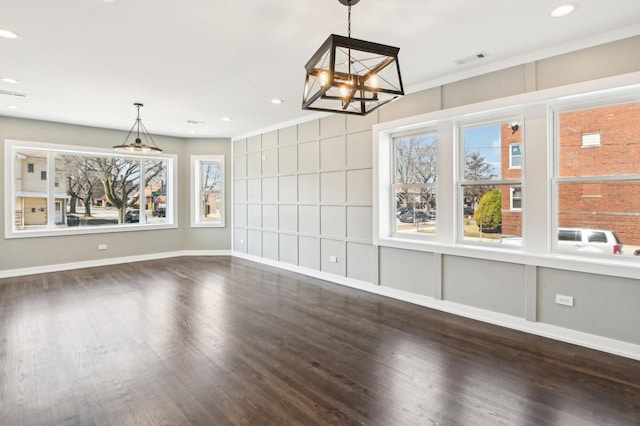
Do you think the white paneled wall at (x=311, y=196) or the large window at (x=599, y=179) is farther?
the white paneled wall at (x=311, y=196)

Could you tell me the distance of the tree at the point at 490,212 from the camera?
3838 millimetres

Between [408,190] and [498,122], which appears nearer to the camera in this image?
[498,122]

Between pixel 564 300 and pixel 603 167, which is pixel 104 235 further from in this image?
pixel 603 167

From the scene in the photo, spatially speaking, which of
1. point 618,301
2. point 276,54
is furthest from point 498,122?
point 276,54

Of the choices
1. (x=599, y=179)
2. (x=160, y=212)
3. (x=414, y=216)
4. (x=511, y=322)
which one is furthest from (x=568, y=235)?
(x=160, y=212)

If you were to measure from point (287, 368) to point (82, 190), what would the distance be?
21.2 ft

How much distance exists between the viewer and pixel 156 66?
3.70 m

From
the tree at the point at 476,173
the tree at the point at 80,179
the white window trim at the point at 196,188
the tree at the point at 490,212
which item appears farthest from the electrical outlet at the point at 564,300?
the tree at the point at 80,179

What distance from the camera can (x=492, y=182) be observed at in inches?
150

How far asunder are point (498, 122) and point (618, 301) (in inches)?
83.4

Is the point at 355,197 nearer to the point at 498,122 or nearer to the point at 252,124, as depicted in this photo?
the point at 498,122

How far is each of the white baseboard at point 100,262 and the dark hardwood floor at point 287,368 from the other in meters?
1.92

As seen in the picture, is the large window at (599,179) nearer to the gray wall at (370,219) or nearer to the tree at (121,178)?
the gray wall at (370,219)

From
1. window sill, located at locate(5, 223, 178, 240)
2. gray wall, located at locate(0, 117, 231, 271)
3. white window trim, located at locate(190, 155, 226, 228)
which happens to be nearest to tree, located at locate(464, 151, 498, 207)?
gray wall, located at locate(0, 117, 231, 271)
